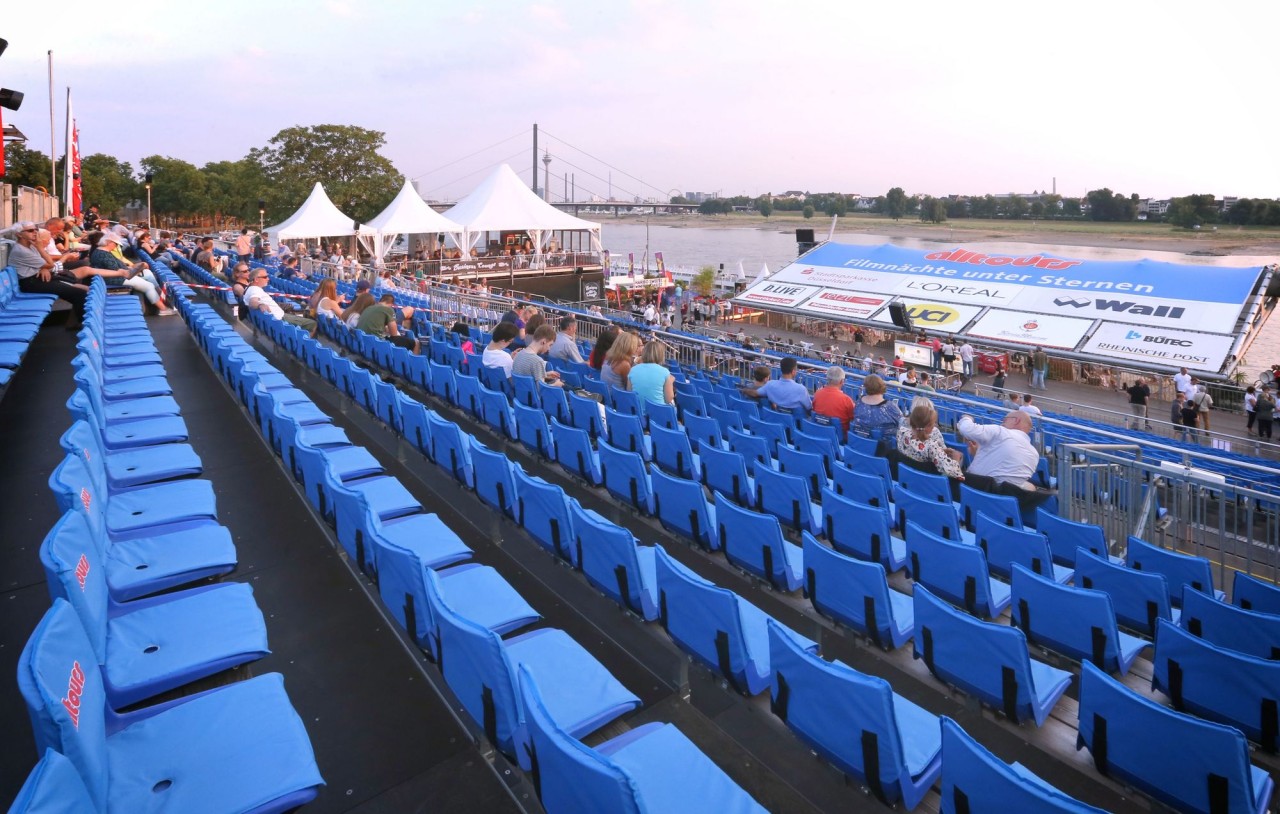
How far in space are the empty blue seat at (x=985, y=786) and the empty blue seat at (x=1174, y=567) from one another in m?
2.33

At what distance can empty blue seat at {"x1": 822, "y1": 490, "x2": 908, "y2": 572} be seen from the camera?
381cm

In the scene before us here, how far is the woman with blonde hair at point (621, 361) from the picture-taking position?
7090 millimetres

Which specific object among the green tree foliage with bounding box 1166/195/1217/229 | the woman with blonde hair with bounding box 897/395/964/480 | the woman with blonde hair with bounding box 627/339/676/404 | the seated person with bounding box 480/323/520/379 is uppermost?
the green tree foliage with bounding box 1166/195/1217/229

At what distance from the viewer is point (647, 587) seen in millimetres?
3145

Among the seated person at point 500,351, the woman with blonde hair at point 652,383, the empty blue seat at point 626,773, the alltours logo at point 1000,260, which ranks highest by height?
the alltours logo at point 1000,260

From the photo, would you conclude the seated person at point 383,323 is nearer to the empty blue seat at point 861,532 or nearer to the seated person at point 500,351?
the seated person at point 500,351

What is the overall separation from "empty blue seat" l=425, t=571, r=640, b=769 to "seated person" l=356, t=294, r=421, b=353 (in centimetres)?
645

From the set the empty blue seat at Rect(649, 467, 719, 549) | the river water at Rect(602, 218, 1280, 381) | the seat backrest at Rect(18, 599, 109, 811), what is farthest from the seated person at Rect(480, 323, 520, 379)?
the river water at Rect(602, 218, 1280, 381)

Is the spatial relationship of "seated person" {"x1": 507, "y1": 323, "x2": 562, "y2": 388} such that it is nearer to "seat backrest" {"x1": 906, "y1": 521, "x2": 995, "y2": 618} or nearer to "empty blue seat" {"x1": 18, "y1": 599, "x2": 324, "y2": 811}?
"seat backrest" {"x1": 906, "y1": 521, "x2": 995, "y2": 618}

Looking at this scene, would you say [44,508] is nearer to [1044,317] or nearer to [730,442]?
[730,442]

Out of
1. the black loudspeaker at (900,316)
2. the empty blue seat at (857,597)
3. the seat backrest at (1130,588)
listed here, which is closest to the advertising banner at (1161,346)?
the black loudspeaker at (900,316)

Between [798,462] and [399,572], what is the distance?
3.07 meters

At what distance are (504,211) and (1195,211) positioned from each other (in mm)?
80913

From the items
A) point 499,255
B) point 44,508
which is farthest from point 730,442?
point 499,255
